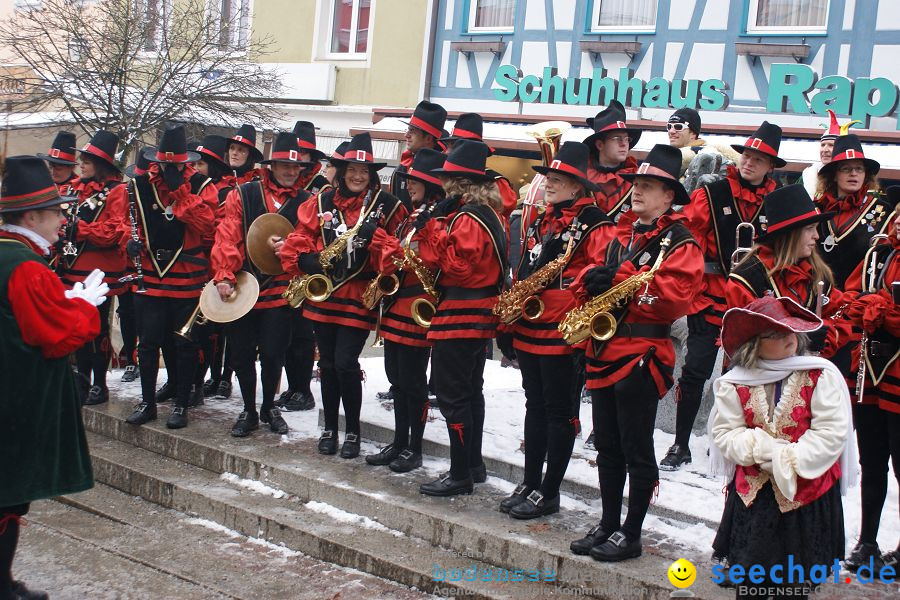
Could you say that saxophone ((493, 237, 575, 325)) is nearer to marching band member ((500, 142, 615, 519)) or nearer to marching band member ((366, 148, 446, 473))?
marching band member ((500, 142, 615, 519))

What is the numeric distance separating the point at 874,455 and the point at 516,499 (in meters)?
2.04

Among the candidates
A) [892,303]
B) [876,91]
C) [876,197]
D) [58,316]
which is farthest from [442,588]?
→ [876,91]

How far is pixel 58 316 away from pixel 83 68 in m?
10.3

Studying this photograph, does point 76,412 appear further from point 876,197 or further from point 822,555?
point 876,197

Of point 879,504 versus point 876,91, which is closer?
point 879,504

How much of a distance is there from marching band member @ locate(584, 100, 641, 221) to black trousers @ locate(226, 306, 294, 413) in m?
2.59

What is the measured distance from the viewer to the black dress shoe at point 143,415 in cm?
820

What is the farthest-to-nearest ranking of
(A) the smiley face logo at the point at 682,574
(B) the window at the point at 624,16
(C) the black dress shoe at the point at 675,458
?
(B) the window at the point at 624,16 < (C) the black dress shoe at the point at 675,458 < (A) the smiley face logo at the point at 682,574

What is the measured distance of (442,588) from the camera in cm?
558

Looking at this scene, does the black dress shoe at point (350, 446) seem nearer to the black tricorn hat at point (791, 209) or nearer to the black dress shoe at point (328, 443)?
the black dress shoe at point (328, 443)

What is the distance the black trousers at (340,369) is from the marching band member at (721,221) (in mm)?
2265

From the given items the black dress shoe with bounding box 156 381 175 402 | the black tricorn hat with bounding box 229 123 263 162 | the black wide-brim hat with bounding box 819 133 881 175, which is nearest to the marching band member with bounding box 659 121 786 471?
the black wide-brim hat with bounding box 819 133 881 175

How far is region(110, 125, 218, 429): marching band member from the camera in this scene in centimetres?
823

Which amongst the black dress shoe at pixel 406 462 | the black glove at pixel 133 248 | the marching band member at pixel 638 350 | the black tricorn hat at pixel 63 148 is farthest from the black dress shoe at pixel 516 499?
the black tricorn hat at pixel 63 148
